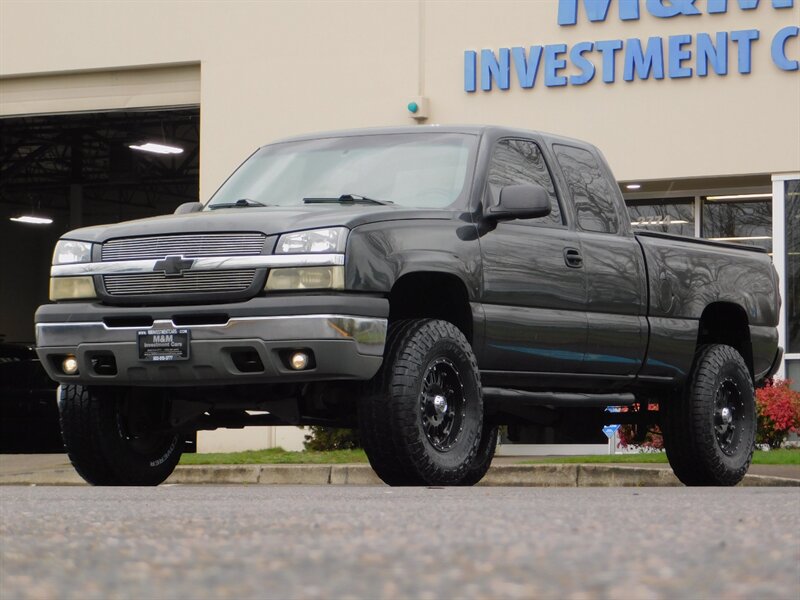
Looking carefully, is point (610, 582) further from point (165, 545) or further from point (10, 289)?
point (10, 289)

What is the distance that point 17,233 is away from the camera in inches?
1759

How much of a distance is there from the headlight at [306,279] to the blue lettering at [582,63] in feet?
36.8

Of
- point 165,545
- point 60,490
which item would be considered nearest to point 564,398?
point 60,490

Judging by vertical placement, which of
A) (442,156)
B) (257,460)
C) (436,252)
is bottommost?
(257,460)

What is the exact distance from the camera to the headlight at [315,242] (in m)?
7.65

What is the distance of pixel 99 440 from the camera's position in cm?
856

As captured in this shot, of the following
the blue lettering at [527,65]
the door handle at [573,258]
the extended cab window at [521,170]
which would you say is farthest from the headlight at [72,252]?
the blue lettering at [527,65]

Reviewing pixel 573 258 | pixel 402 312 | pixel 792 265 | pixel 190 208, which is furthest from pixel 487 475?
pixel 792 265

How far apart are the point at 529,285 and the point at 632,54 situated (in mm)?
9939

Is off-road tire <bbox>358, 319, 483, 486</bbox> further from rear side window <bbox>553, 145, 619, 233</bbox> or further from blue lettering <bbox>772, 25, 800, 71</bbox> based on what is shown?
blue lettering <bbox>772, 25, 800, 71</bbox>

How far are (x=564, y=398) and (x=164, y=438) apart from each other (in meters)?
2.30

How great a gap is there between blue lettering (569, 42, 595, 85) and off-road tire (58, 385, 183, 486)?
10676mm

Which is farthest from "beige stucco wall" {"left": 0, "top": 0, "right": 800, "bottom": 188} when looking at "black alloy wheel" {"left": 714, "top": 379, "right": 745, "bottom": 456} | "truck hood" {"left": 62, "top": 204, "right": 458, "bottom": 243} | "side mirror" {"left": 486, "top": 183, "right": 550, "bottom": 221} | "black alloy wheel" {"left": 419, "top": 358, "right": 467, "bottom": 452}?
"black alloy wheel" {"left": 419, "top": 358, "right": 467, "bottom": 452}

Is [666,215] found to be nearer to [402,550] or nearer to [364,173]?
[364,173]
